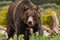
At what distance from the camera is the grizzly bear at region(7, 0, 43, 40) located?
7293mm

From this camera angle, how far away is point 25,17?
293 inches

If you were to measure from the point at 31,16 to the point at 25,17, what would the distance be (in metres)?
0.24

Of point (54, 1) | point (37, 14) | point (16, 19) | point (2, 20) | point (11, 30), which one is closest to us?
point (37, 14)

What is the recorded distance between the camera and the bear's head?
7152 millimetres

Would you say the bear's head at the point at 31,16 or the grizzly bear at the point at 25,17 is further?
the grizzly bear at the point at 25,17

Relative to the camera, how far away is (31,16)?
726cm

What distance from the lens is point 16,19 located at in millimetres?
7805

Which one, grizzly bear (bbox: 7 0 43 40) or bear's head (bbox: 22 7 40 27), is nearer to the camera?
bear's head (bbox: 22 7 40 27)

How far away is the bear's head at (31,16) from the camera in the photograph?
7.15 m

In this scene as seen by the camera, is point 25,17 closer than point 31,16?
No

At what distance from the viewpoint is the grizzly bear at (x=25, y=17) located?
7.29 meters

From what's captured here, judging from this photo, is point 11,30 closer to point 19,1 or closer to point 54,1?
point 19,1

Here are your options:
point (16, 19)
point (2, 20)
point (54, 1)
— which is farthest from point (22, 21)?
point (54, 1)

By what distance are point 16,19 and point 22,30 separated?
35 cm
